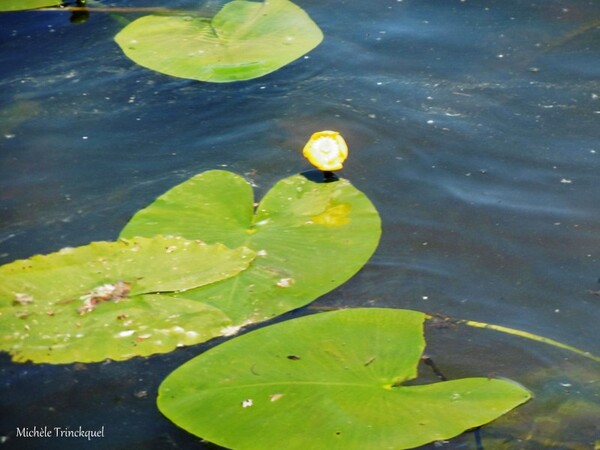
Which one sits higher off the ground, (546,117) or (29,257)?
(546,117)

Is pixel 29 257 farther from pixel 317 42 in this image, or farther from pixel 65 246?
pixel 317 42

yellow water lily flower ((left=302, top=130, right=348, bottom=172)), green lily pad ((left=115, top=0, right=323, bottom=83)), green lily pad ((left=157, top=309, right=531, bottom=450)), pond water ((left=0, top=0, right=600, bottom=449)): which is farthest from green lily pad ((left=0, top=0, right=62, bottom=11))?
green lily pad ((left=157, top=309, right=531, bottom=450))

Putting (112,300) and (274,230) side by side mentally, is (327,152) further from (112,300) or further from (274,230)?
(112,300)

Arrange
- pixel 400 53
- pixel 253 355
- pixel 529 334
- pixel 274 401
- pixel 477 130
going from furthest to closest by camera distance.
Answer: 1. pixel 400 53
2. pixel 477 130
3. pixel 529 334
4. pixel 253 355
5. pixel 274 401

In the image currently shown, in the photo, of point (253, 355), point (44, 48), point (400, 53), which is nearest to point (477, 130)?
point (400, 53)

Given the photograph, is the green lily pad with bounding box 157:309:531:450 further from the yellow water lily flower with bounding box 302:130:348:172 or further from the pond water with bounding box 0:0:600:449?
the yellow water lily flower with bounding box 302:130:348:172

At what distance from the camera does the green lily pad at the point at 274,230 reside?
6.25 feet

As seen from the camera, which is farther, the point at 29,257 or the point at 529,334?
the point at 29,257

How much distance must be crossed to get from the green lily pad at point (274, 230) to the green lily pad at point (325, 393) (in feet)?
0.40

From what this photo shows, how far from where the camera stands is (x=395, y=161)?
8.15 feet

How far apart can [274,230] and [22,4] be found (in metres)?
1.81

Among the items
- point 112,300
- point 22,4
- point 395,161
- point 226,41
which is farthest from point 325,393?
point 22,4

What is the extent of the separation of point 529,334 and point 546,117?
95 cm

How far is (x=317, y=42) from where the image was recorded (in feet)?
9.90
